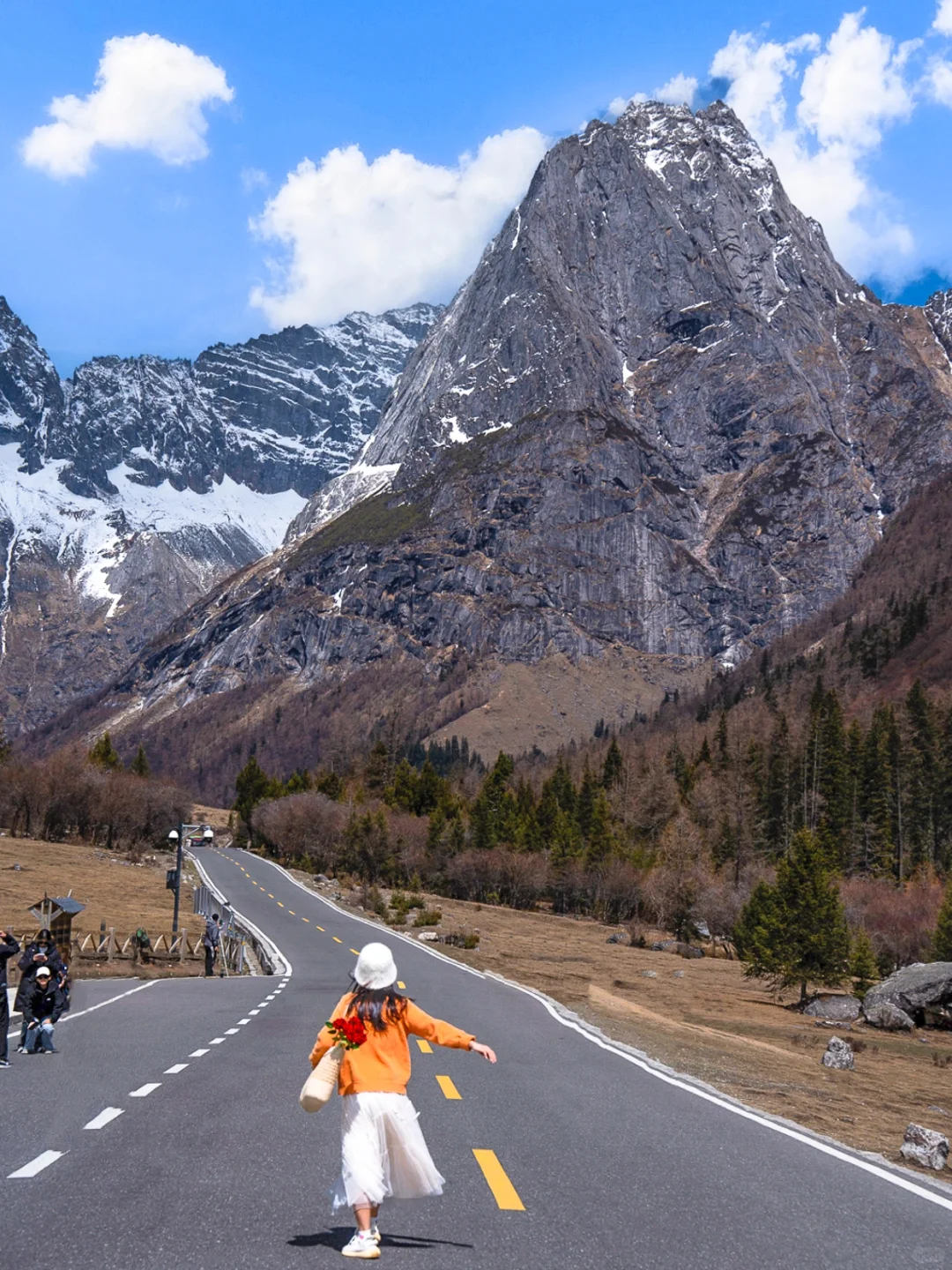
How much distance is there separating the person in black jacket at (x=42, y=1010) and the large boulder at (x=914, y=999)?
3427 cm

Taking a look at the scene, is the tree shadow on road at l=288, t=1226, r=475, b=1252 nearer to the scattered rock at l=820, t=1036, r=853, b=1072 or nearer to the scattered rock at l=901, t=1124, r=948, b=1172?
the scattered rock at l=901, t=1124, r=948, b=1172

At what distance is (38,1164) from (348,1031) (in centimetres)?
317

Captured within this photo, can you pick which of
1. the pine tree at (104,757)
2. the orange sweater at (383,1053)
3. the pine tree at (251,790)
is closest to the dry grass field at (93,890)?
the pine tree at (104,757)

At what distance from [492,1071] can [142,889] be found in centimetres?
6014

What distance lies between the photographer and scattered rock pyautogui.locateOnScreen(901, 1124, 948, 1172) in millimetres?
11039

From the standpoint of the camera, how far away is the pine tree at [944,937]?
53.2 m

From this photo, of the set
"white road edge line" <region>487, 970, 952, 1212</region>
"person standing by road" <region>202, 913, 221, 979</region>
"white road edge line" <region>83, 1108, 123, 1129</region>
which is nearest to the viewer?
"white road edge line" <region>487, 970, 952, 1212</region>

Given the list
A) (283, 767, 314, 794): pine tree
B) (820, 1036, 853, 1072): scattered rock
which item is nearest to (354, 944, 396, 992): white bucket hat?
(820, 1036, 853, 1072): scattered rock

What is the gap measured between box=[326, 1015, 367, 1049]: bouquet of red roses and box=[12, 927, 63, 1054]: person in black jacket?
423 inches

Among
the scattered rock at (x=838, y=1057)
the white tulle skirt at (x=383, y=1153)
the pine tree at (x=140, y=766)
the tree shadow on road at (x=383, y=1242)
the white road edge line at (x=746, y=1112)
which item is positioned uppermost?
the pine tree at (x=140, y=766)

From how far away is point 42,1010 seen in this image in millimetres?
15812

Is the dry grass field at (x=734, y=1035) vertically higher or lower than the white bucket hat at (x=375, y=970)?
lower

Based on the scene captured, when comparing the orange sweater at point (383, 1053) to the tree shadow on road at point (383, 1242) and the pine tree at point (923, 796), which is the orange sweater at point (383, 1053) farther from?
the pine tree at point (923, 796)

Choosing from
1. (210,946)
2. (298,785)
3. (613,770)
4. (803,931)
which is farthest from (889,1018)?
(298,785)
